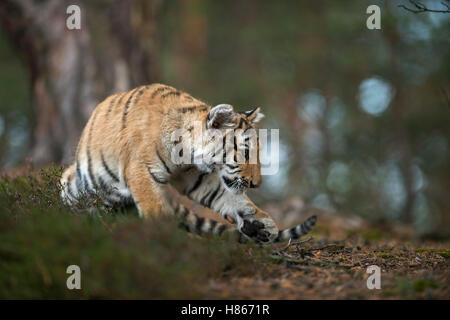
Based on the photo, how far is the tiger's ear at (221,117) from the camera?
436cm

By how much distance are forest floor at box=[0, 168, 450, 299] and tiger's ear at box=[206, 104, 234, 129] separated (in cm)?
114

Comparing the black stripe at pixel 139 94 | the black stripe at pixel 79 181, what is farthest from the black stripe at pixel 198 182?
the black stripe at pixel 79 181

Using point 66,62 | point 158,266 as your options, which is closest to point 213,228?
point 158,266

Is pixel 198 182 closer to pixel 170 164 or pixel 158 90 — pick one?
pixel 170 164

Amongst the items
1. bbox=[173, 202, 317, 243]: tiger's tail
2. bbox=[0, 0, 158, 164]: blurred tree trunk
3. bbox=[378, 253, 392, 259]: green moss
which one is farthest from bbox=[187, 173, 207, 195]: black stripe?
bbox=[0, 0, 158, 164]: blurred tree trunk

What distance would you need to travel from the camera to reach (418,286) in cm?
339

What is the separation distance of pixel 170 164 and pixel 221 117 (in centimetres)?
69

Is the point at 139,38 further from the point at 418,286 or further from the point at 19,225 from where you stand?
the point at 418,286

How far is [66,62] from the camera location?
1027 cm

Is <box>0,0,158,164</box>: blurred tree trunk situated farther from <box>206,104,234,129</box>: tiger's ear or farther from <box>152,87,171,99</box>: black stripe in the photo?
<box>206,104,234,129</box>: tiger's ear

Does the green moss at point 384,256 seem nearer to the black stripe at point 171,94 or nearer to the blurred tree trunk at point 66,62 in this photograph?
the black stripe at point 171,94

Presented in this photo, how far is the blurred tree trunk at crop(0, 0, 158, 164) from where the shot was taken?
10195mm

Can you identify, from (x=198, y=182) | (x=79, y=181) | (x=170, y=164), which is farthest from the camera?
(x=79, y=181)

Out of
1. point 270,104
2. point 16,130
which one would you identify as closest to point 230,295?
point 270,104
